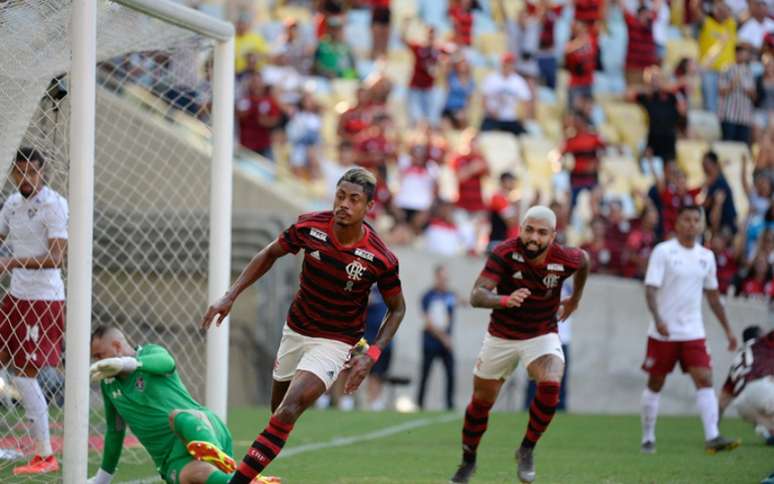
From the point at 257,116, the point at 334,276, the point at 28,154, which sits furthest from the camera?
the point at 257,116

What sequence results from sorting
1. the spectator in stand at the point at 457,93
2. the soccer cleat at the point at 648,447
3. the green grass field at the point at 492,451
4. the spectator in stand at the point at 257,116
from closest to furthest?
1. the green grass field at the point at 492,451
2. the soccer cleat at the point at 648,447
3. the spectator in stand at the point at 257,116
4. the spectator in stand at the point at 457,93

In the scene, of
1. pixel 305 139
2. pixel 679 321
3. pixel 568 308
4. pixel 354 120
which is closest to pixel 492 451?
pixel 679 321

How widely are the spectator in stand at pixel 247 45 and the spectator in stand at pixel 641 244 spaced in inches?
271

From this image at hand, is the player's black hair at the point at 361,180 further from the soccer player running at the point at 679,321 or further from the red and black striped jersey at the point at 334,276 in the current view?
the soccer player running at the point at 679,321

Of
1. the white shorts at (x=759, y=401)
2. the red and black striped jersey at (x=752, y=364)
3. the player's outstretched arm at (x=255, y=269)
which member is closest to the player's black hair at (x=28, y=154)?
the player's outstretched arm at (x=255, y=269)

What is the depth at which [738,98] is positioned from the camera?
20.8 metres

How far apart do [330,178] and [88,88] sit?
499 inches

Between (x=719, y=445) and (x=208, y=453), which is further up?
(x=208, y=453)

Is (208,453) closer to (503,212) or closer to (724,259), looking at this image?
(724,259)

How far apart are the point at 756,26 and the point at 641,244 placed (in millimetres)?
4097

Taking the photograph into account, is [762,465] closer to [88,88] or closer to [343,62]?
[88,88]

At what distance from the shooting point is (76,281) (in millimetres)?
8398

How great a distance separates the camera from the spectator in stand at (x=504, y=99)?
22.3m

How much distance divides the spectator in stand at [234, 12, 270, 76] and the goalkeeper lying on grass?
14.8 m
